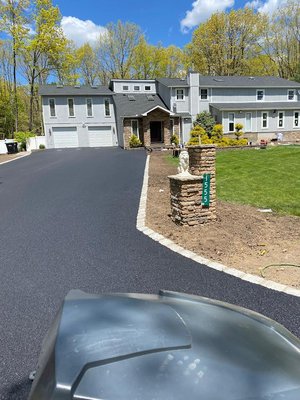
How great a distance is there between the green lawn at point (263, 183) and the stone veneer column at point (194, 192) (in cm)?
183

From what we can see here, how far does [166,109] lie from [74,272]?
87.1 feet

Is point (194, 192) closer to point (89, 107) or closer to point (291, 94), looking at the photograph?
point (89, 107)

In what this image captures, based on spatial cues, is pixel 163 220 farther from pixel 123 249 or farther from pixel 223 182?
pixel 223 182

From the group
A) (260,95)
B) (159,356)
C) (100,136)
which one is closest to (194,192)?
(159,356)

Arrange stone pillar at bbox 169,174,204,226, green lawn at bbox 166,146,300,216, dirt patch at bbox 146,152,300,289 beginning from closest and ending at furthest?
dirt patch at bbox 146,152,300,289 → stone pillar at bbox 169,174,204,226 → green lawn at bbox 166,146,300,216

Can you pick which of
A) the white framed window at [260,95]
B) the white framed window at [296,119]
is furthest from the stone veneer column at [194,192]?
the white framed window at [296,119]

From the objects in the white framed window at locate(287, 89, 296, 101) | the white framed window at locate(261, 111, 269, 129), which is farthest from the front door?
the white framed window at locate(287, 89, 296, 101)

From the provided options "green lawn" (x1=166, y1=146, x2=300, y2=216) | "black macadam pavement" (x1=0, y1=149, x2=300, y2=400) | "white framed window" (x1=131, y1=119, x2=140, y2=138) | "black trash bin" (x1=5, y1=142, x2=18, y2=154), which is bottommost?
"black macadam pavement" (x1=0, y1=149, x2=300, y2=400)

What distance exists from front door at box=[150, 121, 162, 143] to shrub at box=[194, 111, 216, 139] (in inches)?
139

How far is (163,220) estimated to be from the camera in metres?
5.99

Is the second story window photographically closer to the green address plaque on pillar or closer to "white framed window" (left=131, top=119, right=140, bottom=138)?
"white framed window" (left=131, top=119, right=140, bottom=138)

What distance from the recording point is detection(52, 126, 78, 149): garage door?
29.9 meters

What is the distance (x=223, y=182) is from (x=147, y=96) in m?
23.9

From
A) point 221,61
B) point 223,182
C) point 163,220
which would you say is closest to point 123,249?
point 163,220
